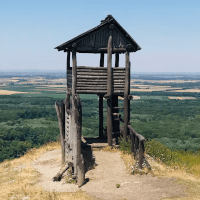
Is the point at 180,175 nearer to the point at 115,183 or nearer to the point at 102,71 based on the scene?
the point at 115,183

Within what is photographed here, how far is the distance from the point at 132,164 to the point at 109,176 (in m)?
1.33

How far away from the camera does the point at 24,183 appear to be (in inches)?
512

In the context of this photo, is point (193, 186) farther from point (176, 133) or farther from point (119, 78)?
point (176, 133)

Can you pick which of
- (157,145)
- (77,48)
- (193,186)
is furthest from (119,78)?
(193,186)

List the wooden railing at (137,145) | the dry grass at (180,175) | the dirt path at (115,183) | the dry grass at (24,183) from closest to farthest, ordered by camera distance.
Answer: the dirt path at (115,183), the dry grass at (24,183), the dry grass at (180,175), the wooden railing at (137,145)

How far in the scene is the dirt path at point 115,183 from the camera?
10961 millimetres

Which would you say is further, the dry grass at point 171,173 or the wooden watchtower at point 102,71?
the wooden watchtower at point 102,71

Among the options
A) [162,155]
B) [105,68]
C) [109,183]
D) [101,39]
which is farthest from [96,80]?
[109,183]

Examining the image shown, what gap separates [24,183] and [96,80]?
6.13 metres

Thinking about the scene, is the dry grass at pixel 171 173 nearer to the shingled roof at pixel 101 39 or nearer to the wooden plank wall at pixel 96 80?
the wooden plank wall at pixel 96 80

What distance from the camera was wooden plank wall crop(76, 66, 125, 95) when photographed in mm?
15070

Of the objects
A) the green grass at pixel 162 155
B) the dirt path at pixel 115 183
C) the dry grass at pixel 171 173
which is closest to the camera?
the dirt path at pixel 115 183

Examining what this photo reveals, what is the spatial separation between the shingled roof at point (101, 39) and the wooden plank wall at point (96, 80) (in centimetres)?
107

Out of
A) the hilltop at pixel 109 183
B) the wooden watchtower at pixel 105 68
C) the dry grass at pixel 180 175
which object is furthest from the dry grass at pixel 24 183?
the wooden watchtower at pixel 105 68
